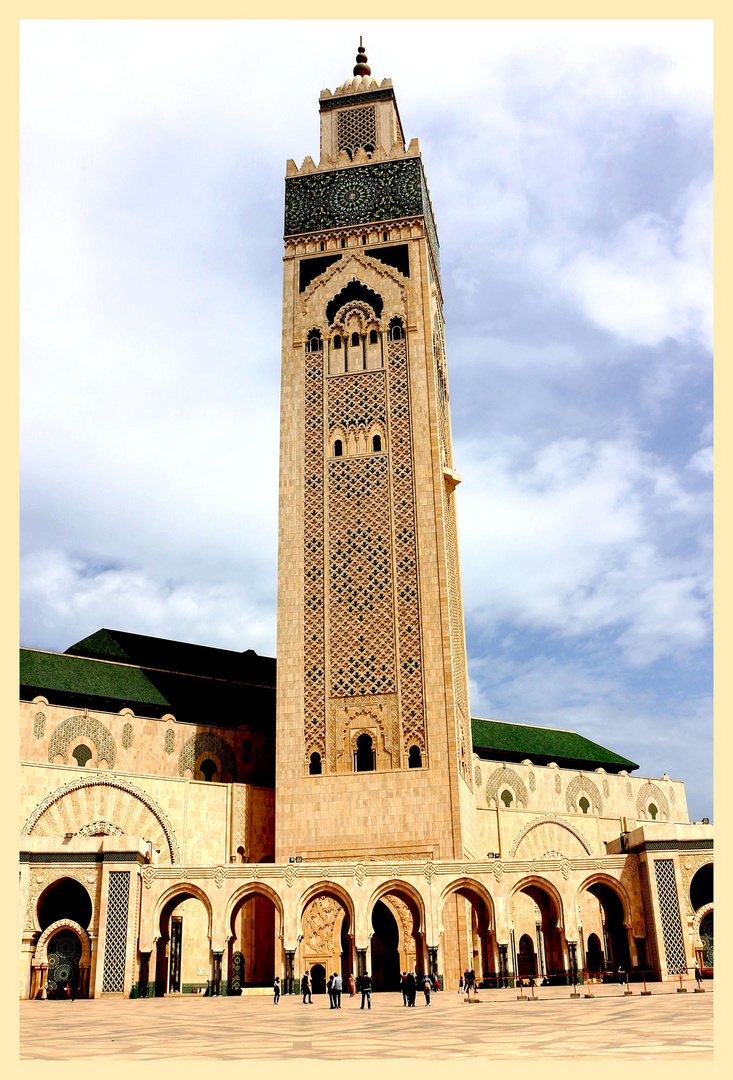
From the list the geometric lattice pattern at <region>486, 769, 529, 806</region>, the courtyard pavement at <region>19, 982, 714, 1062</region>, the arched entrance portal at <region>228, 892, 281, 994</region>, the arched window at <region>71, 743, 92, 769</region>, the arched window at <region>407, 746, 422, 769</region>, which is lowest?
the arched entrance portal at <region>228, 892, 281, 994</region>

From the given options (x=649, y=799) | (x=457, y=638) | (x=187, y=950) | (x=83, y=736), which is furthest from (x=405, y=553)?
(x=649, y=799)

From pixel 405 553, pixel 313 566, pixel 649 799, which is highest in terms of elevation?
pixel 405 553

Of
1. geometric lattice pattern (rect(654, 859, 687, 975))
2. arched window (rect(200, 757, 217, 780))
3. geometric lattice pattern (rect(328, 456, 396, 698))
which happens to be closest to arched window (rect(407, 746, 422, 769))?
geometric lattice pattern (rect(328, 456, 396, 698))

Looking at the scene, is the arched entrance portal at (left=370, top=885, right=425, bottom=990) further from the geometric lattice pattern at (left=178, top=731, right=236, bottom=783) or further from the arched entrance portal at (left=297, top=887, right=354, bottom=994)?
the geometric lattice pattern at (left=178, top=731, right=236, bottom=783)

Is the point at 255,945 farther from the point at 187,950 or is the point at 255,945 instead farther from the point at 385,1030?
the point at 385,1030

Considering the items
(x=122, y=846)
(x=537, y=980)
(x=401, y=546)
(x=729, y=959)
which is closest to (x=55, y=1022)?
(x=122, y=846)
